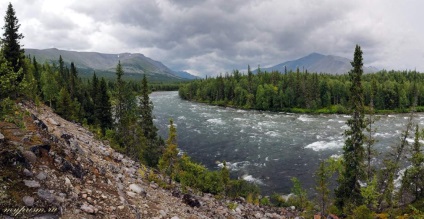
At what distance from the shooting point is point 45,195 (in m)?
12.5

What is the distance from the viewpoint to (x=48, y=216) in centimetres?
1166

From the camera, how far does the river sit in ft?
178

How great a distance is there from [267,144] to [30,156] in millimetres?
62943

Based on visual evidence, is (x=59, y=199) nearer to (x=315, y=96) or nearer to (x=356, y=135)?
(x=356, y=135)

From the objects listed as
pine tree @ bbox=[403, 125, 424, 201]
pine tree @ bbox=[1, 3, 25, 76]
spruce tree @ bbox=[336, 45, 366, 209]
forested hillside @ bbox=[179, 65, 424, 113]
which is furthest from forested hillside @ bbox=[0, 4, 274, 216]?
forested hillside @ bbox=[179, 65, 424, 113]

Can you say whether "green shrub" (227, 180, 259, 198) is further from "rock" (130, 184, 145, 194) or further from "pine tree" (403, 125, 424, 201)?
"rock" (130, 184, 145, 194)

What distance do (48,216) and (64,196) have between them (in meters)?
1.79

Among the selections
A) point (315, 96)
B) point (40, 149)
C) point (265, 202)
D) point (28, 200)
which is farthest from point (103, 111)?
point (315, 96)

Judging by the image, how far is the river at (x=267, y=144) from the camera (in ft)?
178

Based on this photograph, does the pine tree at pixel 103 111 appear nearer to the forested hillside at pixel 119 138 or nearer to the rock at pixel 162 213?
the forested hillside at pixel 119 138

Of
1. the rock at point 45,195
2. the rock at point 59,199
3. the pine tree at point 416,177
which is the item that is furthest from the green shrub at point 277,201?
the rock at point 45,195

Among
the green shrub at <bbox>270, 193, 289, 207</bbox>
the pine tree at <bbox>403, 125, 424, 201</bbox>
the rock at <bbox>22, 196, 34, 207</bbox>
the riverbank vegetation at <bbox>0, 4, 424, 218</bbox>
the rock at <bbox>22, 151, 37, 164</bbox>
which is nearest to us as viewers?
the rock at <bbox>22, 196, 34, 207</bbox>

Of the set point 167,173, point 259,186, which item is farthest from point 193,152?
point 167,173

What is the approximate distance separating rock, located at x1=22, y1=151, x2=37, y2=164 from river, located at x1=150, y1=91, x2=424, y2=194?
1480 inches
